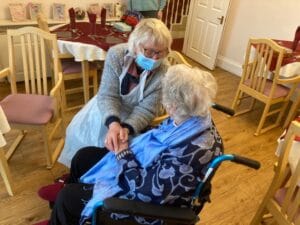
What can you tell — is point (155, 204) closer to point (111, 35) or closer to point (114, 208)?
point (114, 208)

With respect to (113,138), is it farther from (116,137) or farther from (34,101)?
(34,101)

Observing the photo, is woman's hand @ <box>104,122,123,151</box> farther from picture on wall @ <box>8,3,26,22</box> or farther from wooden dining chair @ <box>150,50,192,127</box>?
picture on wall @ <box>8,3,26,22</box>

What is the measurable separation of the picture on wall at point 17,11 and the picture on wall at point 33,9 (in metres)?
0.06

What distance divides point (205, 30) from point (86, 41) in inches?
82.8

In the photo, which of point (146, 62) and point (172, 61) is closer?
point (146, 62)

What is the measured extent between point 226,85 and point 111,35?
1.66 meters

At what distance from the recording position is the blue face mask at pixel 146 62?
4.61 feet

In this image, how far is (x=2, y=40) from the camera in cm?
274

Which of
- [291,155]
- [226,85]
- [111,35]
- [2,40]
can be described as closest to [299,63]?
[226,85]

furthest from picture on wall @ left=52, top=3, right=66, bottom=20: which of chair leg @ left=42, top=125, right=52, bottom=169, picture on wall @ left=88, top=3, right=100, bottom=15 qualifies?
chair leg @ left=42, top=125, right=52, bottom=169

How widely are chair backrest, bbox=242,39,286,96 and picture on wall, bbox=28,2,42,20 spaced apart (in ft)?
6.99

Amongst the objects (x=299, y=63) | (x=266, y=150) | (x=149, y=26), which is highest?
(x=149, y=26)

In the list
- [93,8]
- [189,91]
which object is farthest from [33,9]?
[189,91]

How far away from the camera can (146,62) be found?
142 cm
